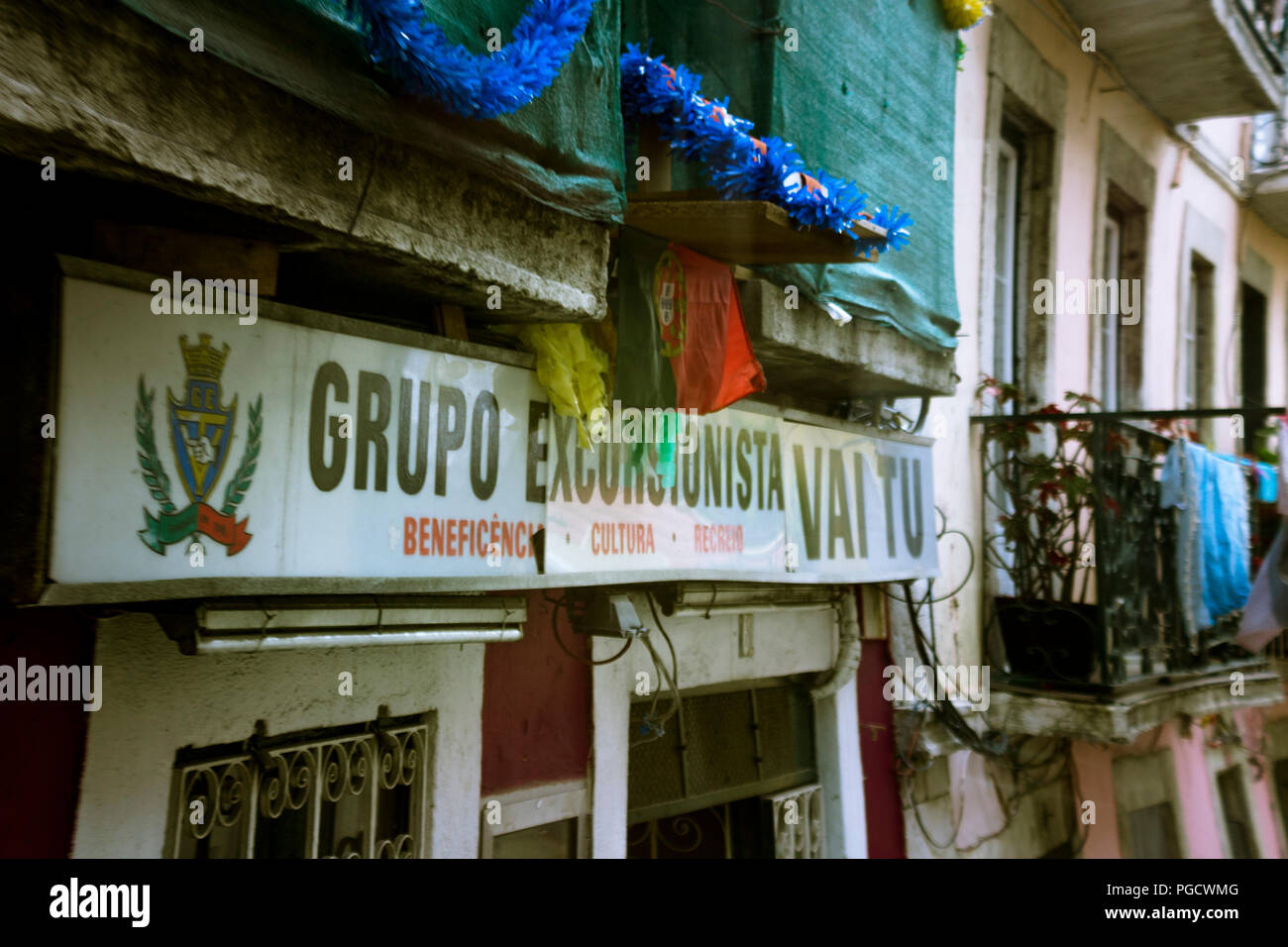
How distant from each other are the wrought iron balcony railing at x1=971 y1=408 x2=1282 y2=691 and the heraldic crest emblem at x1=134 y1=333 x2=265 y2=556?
5123 mm

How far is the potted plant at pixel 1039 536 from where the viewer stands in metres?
6.91

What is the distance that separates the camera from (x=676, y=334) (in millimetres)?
4312

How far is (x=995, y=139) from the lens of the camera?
25.3 ft

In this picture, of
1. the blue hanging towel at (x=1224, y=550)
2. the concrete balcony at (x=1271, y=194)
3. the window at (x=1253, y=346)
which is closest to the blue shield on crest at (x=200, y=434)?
the blue hanging towel at (x=1224, y=550)

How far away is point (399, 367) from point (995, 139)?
18.7 feet

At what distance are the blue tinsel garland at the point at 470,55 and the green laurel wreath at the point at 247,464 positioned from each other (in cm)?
90

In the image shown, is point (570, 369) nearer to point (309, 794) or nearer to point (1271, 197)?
point (309, 794)

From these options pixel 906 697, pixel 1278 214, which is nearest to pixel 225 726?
pixel 906 697

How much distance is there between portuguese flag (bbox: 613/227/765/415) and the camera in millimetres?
4145

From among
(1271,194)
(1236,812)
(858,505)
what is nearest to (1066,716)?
(858,505)

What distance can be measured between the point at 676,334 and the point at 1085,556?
172 inches

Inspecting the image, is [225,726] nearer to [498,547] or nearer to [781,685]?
[498,547]

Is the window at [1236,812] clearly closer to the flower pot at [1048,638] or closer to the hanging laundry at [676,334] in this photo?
the flower pot at [1048,638]

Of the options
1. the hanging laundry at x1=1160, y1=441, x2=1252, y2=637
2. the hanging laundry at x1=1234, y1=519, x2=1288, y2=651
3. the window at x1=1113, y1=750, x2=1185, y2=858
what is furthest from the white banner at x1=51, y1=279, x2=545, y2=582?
the window at x1=1113, y1=750, x2=1185, y2=858
